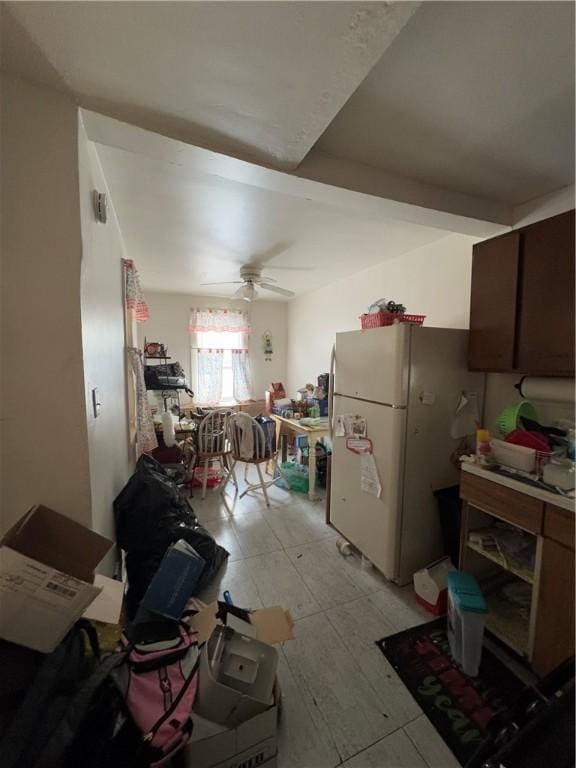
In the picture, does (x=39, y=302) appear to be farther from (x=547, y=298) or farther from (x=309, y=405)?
(x=309, y=405)

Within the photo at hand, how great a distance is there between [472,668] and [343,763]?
2.30 ft

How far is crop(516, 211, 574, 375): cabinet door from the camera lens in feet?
4.52

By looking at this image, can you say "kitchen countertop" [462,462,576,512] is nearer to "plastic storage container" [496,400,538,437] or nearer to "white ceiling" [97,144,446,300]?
"plastic storage container" [496,400,538,437]

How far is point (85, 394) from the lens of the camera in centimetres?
102

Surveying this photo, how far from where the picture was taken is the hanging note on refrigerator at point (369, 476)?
6.16ft

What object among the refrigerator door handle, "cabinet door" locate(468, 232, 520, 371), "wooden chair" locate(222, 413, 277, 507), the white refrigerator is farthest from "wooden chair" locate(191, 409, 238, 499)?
"cabinet door" locate(468, 232, 520, 371)

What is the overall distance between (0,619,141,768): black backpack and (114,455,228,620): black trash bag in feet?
2.11

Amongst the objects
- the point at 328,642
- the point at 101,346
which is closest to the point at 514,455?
the point at 328,642

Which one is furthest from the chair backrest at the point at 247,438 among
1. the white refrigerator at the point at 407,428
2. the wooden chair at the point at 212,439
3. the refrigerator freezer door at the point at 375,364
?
the white refrigerator at the point at 407,428

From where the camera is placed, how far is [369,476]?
6.36ft

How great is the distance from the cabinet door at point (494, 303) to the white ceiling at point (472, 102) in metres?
0.36

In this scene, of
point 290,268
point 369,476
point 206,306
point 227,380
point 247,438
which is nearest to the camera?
point 369,476

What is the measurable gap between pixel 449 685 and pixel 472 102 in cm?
237

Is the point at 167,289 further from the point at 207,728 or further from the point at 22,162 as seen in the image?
the point at 207,728
